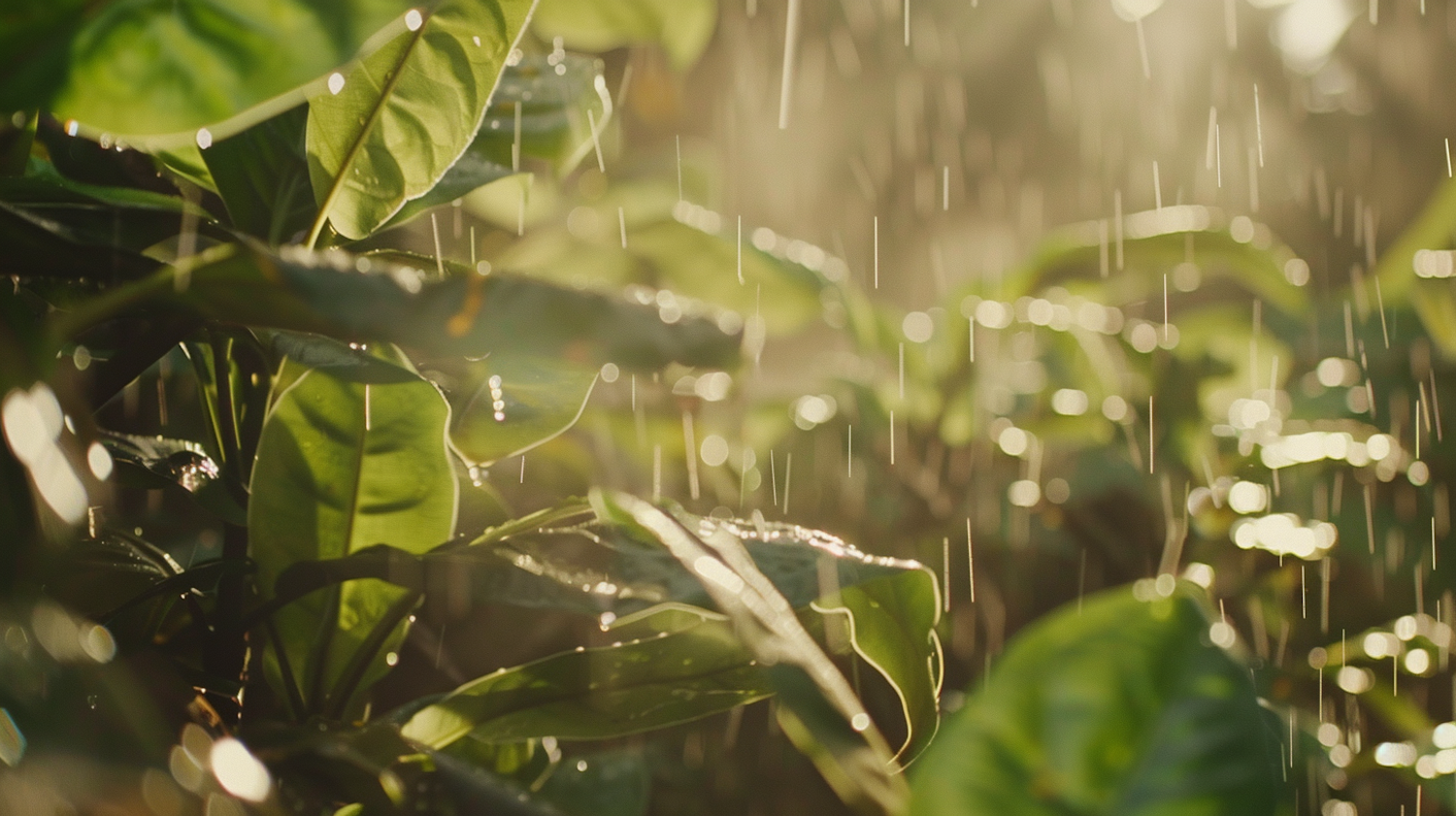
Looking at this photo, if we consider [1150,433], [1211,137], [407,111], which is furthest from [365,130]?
[1211,137]

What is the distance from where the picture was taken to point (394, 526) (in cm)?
41

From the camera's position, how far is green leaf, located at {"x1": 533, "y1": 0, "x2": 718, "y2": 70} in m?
0.63

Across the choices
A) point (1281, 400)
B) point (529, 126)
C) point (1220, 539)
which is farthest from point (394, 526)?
point (1281, 400)

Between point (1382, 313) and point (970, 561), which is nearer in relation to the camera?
point (970, 561)

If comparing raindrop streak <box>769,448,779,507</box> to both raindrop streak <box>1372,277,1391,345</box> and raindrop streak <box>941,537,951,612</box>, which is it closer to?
raindrop streak <box>941,537,951,612</box>

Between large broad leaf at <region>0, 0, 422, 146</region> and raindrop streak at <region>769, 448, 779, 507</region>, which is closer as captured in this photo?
large broad leaf at <region>0, 0, 422, 146</region>

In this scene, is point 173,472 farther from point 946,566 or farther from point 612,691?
point 946,566

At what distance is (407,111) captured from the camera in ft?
1.31

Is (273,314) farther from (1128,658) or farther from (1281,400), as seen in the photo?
(1281,400)

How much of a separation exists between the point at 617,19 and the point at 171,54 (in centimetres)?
42

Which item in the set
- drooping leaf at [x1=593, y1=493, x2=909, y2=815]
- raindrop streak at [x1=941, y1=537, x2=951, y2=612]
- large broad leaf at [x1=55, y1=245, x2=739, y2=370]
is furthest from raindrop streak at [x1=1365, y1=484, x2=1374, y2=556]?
large broad leaf at [x1=55, y1=245, x2=739, y2=370]

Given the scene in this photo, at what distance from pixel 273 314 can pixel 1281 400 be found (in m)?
1.18

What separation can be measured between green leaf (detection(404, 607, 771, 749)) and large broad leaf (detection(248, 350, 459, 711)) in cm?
6

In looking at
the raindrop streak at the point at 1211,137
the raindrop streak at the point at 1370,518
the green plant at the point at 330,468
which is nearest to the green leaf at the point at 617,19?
the green plant at the point at 330,468
